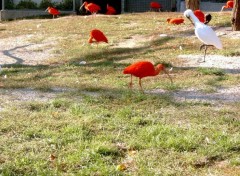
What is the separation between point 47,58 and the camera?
31.2ft

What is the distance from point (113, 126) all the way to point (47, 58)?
500cm

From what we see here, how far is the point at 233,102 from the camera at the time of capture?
562 cm

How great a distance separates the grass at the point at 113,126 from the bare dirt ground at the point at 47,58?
17 cm

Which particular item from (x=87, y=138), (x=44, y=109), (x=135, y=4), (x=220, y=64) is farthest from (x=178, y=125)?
(x=135, y=4)

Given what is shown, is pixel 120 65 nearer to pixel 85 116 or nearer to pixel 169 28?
pixel 85 116

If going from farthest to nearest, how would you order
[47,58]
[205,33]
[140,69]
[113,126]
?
1. [47,58]
2. [205,33]
3. [140,69]
4. [113,126]

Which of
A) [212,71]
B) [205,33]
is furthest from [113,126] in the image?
[205,33]

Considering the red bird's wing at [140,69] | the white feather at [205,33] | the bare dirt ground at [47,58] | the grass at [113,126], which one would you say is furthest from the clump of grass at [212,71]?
the red bird's wing at [140,69]

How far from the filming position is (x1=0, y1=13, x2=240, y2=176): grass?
388cm

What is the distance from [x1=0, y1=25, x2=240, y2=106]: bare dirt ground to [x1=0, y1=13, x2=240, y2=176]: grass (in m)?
0.17

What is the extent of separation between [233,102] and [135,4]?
14731 millimetres

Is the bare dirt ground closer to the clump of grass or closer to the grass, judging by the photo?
the grass

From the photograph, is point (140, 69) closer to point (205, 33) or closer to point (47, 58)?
point (205, 33)

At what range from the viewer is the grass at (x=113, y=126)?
153 inches
